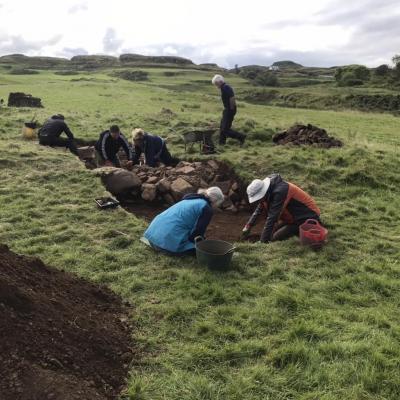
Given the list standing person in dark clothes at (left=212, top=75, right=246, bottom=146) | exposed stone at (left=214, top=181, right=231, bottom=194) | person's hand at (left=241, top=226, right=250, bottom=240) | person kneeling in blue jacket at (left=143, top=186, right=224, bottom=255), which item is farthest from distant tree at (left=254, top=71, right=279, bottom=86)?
person kneeling in blue jacket at (left=143, top=186, right=224, bottom=255)

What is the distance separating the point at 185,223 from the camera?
7.02m

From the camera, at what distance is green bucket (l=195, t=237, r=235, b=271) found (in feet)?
21.5

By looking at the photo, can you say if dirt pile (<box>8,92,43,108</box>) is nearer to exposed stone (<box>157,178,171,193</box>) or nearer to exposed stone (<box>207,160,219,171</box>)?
exposed stone (<box>207,160,219,171</box>)

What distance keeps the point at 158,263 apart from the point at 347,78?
6510cm

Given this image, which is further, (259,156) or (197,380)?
(259,156)

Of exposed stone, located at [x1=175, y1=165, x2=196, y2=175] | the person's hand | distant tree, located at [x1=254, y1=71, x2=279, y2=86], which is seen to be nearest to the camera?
the person's hand

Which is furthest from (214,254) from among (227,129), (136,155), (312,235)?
(227,129)

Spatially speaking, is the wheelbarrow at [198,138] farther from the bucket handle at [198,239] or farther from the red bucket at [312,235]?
the bucket handle at [198,239]

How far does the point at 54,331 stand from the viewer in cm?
438

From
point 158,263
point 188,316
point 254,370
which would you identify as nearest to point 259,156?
point 158,263

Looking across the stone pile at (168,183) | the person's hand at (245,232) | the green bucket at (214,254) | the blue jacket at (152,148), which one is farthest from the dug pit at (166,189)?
the green bucket at (214,254)

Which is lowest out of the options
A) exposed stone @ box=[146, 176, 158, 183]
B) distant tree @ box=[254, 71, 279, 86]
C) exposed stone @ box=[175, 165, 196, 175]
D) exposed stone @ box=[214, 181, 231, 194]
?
exposed stone @ box=[214, 181, 231, 194]

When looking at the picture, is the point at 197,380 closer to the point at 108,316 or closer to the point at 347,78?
the point at 108,316

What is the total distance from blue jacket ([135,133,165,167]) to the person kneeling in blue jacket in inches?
204
